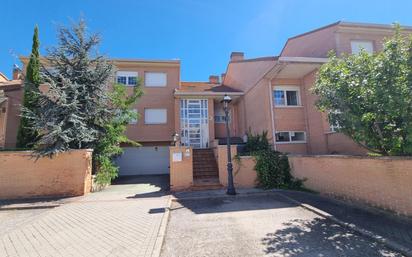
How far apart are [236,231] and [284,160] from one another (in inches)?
275

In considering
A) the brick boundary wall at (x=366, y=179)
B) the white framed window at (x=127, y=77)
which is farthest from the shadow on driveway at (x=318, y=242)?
the white framed window at (x=127, y=77)

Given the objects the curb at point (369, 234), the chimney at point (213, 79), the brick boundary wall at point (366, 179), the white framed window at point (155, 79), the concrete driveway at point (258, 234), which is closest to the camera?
the curb at point (369, 234)

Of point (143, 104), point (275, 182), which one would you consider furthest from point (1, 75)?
point (275, 182)

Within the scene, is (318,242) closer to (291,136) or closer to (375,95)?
(375,95)

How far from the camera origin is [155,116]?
18.9 meters

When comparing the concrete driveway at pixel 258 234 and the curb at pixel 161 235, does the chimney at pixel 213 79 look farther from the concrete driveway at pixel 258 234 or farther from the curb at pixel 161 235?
the curb at pixel 161 235

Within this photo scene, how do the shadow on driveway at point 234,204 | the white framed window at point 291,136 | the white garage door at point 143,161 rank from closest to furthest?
1. the shadow on driveway at point 234,204
2. the white framed window at point 291,136
3. the white garage door at point 143,161

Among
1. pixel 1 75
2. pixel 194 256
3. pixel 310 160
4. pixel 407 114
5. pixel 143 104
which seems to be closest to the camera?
pixel 194 256

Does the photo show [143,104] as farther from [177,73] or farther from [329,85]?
[329,85]

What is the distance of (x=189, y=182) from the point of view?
11156 millimetres

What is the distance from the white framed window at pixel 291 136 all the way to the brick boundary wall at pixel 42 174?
447 inches

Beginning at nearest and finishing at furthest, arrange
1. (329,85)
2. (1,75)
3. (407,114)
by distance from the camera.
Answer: (407,114)
(329,85)
(1,75)

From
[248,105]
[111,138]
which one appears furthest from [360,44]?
[111,138]

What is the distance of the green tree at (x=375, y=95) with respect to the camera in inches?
222
